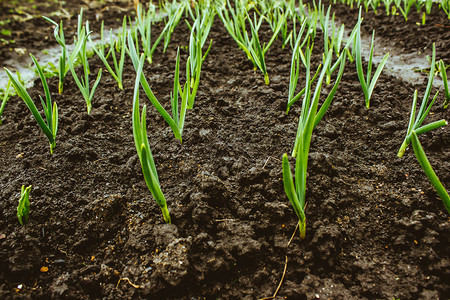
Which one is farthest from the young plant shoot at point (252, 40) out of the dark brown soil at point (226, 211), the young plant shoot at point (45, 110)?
the young plant shoot at point (45, 110)

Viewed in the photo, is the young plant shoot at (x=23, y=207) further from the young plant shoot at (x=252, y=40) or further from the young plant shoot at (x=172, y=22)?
the young plant shoot at (x=172, y=22)

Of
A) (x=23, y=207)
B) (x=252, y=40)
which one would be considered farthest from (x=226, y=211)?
(x=252, y=40)

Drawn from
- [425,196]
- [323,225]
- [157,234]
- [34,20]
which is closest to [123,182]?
[157,234]

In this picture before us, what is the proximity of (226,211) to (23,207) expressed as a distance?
57 cm

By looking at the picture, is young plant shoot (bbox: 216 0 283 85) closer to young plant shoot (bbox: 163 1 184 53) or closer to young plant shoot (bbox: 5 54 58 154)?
young plant shoot (bbox: 163 1 184 53)

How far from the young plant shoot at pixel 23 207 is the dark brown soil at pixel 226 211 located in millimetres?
21

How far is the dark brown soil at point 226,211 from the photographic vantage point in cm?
68

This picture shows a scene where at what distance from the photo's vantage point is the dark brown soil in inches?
26.8

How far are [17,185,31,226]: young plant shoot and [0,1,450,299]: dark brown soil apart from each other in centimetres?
2

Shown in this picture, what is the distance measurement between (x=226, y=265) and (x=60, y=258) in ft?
1.45

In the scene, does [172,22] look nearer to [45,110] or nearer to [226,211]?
[45,110]

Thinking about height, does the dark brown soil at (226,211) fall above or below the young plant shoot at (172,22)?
below

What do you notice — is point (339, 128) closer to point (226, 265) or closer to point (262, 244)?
point (262, 244)

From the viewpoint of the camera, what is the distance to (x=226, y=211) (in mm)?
843
